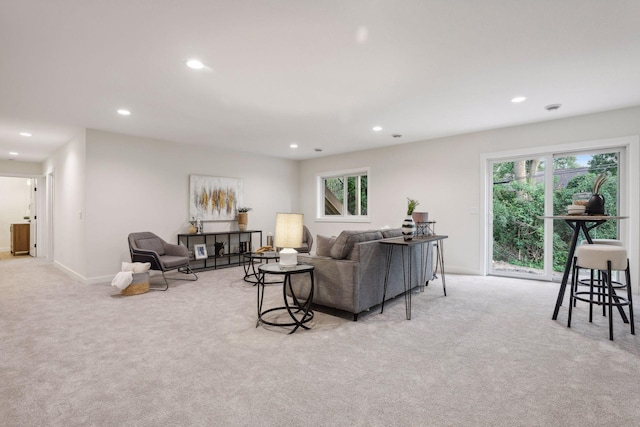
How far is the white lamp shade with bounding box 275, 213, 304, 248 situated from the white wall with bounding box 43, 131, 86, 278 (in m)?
3.94

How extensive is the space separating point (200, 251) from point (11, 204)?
724cm

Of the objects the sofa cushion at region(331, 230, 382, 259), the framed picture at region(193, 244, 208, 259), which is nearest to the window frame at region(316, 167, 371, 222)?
the framed picture at region(193, 244, 208, 259)

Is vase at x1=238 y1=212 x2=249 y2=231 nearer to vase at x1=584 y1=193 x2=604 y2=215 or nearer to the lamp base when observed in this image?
the lamp base

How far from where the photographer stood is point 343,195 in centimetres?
748

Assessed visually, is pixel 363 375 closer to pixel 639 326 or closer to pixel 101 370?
pixel 101 370

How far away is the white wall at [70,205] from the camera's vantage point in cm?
511

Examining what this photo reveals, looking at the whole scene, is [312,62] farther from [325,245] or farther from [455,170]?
[455,170]

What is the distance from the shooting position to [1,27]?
2.31 metres

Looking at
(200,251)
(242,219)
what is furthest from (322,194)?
(200,251)

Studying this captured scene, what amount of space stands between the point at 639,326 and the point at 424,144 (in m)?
3.92

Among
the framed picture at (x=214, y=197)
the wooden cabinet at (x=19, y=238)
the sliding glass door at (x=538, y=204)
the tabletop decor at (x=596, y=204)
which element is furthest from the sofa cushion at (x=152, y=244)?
the wooden cabinet at (x=19, y=238)

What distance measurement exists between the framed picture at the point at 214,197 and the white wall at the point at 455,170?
2.44 metres

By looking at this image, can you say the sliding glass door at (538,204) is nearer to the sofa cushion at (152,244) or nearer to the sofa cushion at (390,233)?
the sofa cushion at (390,233)

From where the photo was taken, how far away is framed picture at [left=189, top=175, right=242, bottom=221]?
244 inches
